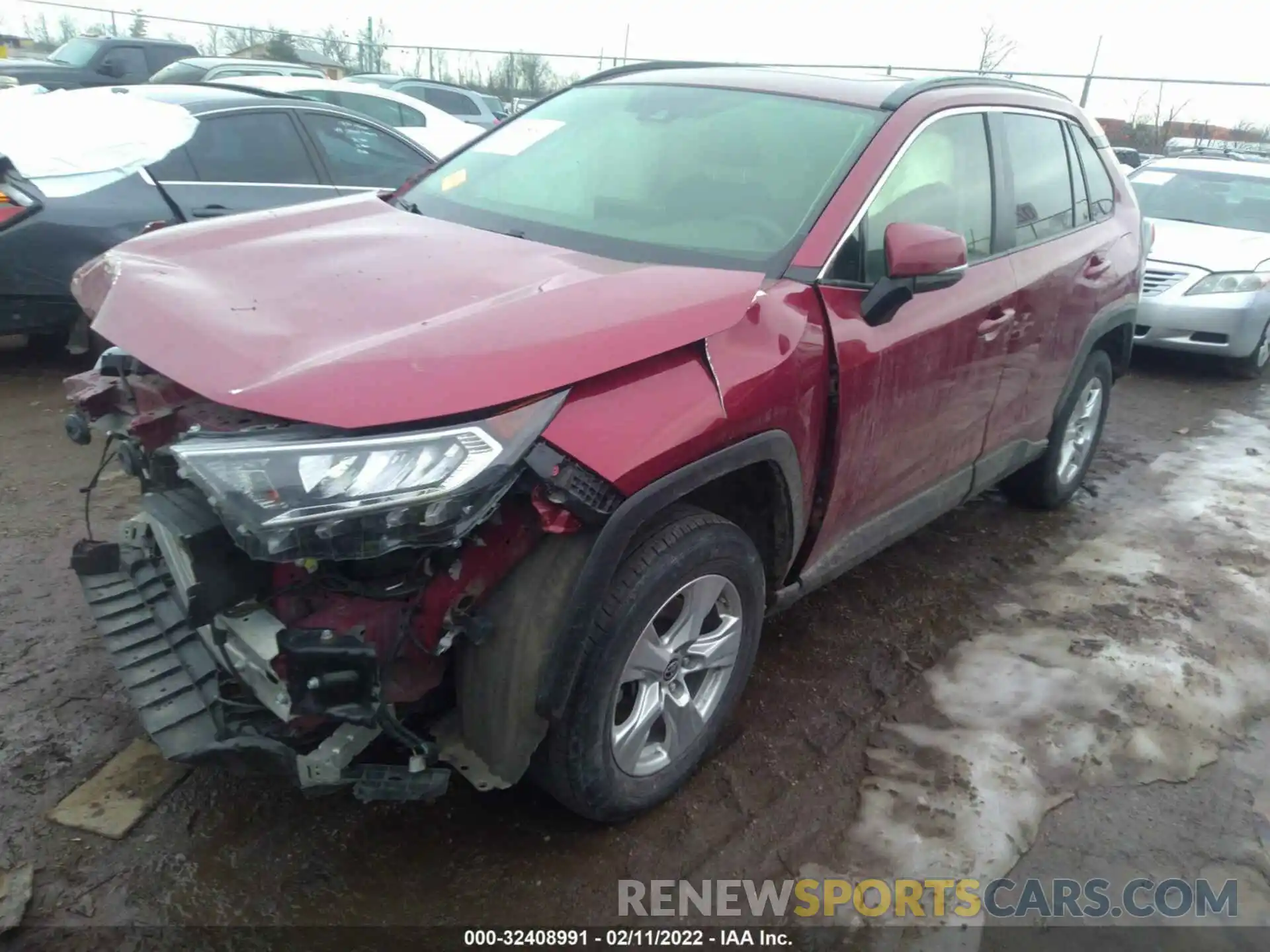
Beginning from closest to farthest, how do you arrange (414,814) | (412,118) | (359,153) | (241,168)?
(414,814)
(241,168)
(359,153)
(412,118)

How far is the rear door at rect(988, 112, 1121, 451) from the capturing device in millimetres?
3652

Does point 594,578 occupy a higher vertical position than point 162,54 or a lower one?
higher

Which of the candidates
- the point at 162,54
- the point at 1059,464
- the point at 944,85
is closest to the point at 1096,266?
the point at 1059,464

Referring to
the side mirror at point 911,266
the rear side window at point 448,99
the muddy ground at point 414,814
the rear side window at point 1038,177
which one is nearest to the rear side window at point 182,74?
the rear side window at point 448,99

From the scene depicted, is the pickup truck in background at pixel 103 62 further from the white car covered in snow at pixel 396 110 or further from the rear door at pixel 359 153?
the rear door at pixel 359 153

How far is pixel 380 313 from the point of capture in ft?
7.26

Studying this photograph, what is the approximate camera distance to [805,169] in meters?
2.95

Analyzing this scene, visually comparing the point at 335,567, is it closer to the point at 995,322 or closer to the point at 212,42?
the point at 995,322

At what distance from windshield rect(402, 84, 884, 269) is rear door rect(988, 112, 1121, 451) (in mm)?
983

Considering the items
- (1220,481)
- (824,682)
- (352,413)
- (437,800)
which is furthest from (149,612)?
(1220,481)

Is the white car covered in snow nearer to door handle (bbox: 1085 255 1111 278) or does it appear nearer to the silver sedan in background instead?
door handle (bbox: 1085 255 1111 278)

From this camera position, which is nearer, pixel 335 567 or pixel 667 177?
pixel 335 567

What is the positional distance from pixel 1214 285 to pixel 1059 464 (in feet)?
12.8

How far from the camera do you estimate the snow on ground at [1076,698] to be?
8.89 feet
